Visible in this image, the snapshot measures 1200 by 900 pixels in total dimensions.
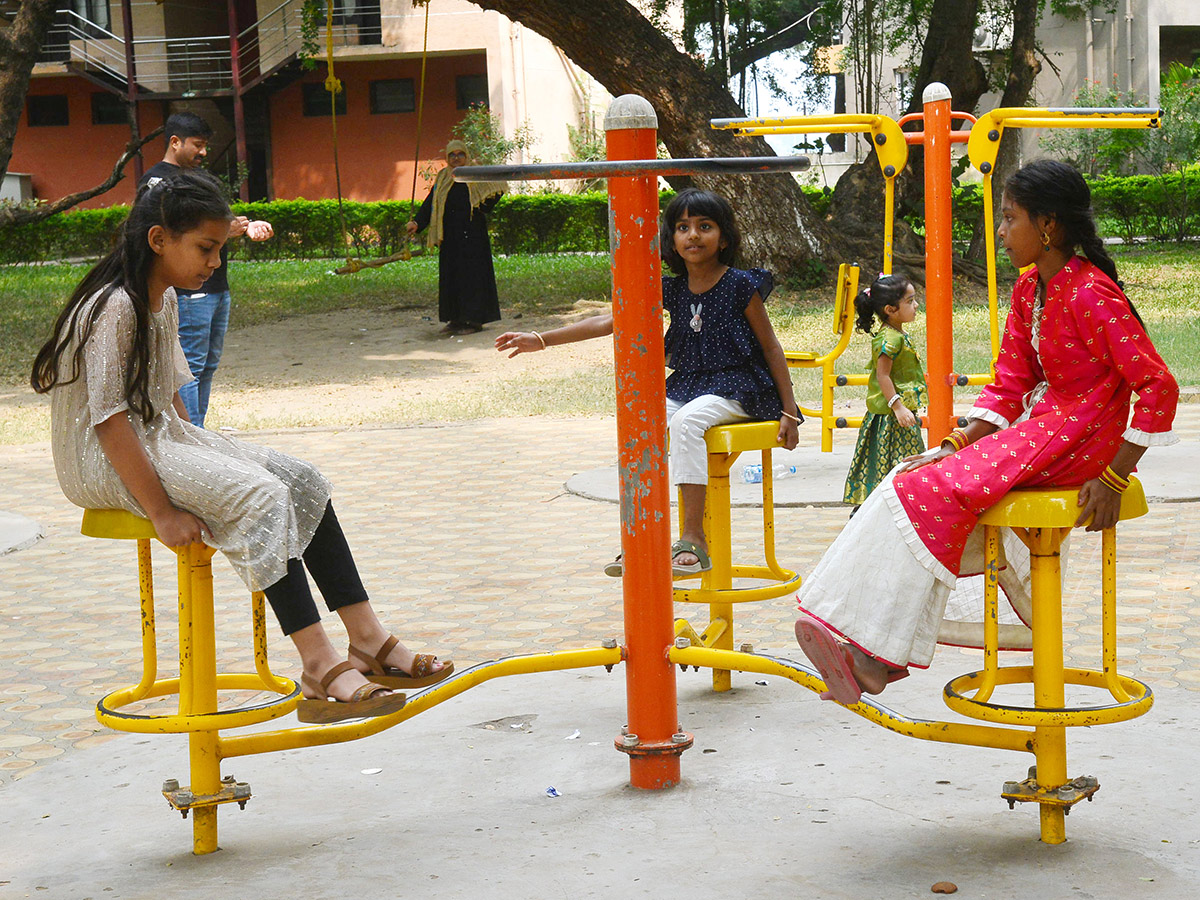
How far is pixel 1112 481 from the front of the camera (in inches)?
103

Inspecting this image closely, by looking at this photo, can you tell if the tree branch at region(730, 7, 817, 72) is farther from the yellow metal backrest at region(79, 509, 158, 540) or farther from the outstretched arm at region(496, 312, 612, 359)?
the yellow metal backrest at region(79, 509, 158, 540)

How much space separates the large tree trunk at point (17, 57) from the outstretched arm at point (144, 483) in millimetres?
13239

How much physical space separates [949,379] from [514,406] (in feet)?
18.6

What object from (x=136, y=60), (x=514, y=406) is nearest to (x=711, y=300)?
(x=514, y=406)

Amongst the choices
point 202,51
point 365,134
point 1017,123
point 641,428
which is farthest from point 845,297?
point 202,51

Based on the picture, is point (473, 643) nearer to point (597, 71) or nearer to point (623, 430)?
point (623, 430)

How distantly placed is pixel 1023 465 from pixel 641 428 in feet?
2.71

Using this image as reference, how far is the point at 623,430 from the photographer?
3.08m

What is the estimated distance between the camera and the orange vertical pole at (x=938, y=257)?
19.2ft

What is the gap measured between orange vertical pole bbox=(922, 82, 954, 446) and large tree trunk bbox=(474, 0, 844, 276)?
9.47m

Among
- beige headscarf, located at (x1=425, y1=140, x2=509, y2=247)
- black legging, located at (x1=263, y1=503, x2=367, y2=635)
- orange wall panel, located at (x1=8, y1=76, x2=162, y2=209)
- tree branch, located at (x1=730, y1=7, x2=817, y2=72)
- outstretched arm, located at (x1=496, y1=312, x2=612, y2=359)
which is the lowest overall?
black legging, located at (x1=263, y1=503, x2=367, y2=635)

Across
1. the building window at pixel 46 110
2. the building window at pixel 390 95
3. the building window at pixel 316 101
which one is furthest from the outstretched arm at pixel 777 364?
the building window at pixel 46 110

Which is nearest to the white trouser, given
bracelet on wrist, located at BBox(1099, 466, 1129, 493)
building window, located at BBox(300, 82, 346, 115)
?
bracelet on wrist, located at BBox(1099, 466, 1129, 493)

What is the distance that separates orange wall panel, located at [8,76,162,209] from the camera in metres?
33.7
